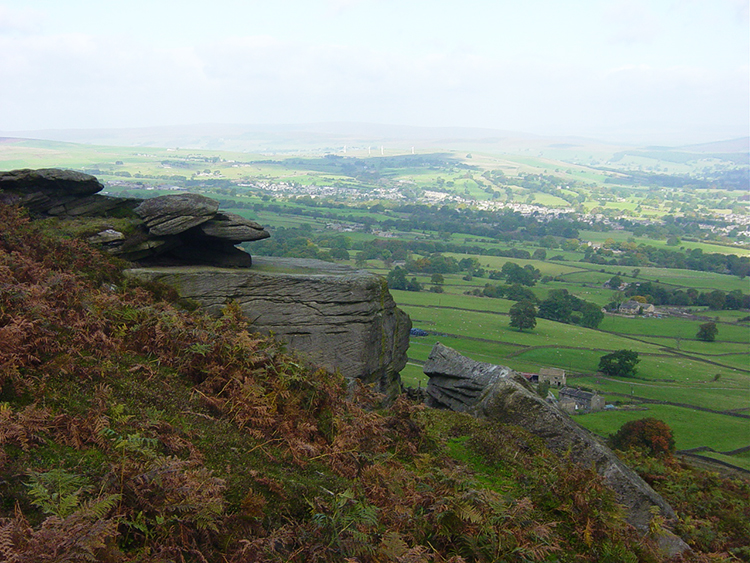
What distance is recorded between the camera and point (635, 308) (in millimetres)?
120562

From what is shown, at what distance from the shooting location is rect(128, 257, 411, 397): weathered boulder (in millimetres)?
15383

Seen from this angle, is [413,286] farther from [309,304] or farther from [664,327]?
[309,304]

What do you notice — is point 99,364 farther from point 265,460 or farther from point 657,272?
point 657,272

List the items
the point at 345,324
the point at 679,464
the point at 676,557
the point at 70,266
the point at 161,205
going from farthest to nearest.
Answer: the point at 679,464, the point at 161,205, the point at 345,324, the point at 70,266, the point at 676,557

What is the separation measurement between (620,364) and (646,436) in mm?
43630

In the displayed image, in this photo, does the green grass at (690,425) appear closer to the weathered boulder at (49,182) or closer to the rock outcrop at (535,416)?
the rock outcrop at (535,416)

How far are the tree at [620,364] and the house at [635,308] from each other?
137ft

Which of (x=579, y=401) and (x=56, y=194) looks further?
(x=579, y=401)

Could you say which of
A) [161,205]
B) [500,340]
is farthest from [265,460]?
[500,340]

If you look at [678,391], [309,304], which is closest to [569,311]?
[678,391]

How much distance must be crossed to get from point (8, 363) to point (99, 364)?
1.35 m

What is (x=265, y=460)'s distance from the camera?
288 inches

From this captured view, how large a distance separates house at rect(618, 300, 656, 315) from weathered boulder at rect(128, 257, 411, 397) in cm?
11375

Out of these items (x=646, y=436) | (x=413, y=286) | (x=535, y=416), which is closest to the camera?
(x=535, y=416)
